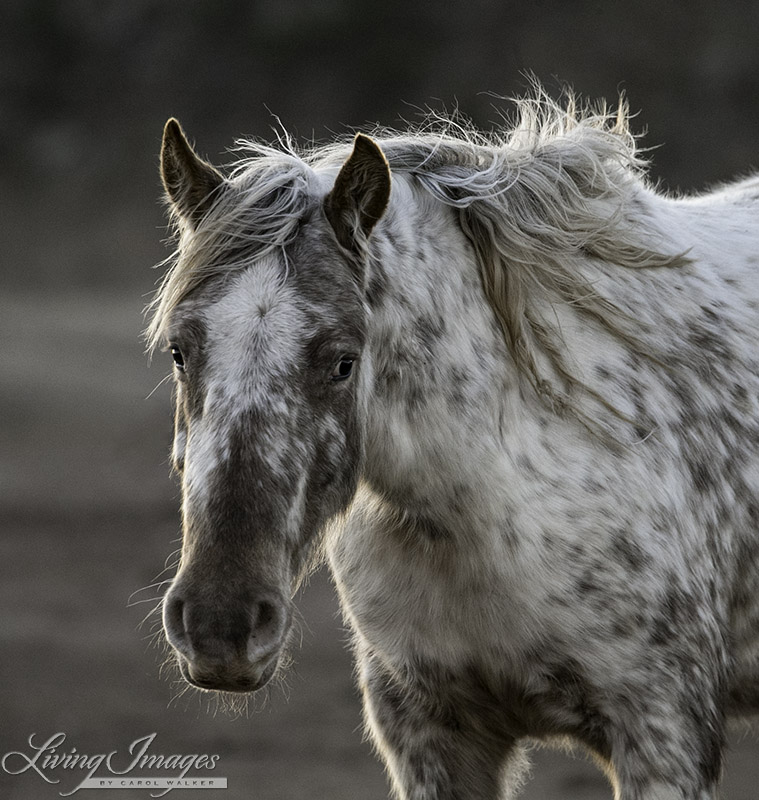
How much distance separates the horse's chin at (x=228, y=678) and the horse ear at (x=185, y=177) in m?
0.86

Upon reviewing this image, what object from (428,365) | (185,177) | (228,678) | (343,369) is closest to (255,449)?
(343,369)

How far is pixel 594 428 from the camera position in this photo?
2.31 m

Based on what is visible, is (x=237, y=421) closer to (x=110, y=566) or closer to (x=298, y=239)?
(x=298, y=239)

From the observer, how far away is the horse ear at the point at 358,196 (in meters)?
2.02

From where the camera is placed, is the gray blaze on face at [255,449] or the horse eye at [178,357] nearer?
the gray blaze on face at [255,449]

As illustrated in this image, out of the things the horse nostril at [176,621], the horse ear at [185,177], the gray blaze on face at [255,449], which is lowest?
the horse nostril at [176,621]

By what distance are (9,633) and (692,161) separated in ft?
28.4

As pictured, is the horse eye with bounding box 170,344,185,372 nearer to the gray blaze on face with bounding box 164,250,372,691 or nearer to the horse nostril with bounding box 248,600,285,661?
the gray blaze on face with bounding box 164,250,372,691

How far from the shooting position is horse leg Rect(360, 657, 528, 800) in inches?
99.3

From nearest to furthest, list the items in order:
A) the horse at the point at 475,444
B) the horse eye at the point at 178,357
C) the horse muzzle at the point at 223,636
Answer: the horse muzzle at the point at 223,636, the horse at the point at 475,444, the horse eye at the point at 178,357

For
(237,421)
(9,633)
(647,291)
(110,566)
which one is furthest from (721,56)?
(237,421)

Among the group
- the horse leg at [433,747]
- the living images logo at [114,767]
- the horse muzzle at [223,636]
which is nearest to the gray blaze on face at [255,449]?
the horse muzzle at [223,636]

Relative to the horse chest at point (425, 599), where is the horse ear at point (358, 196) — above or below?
above

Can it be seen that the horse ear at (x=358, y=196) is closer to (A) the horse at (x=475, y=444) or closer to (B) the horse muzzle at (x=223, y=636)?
(A) the horse at (x=475, y=444)
